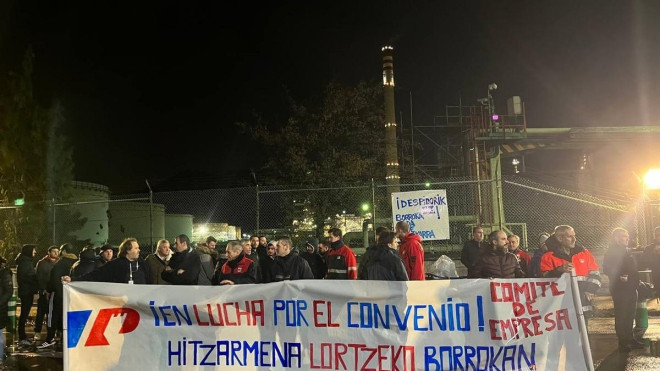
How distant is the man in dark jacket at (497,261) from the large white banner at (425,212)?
471 centimetres

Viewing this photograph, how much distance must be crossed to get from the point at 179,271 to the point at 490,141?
1958cm

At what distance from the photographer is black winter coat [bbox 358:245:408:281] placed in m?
6.59

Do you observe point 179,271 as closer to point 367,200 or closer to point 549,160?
point 367,200

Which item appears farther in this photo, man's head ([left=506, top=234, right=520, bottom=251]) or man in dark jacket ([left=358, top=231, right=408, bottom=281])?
man's head ([left=506, top=234, right=520, bottom=251])

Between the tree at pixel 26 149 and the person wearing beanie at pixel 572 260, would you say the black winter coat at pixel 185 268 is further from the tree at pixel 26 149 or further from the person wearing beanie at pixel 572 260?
the tree at pixel 26 149

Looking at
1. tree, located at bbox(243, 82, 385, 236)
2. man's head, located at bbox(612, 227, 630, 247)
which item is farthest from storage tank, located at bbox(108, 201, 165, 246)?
man's head, located at bbox(612, 227, 630, 247)

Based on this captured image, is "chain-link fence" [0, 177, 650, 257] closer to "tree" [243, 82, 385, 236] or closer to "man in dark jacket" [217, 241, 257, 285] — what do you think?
"tree" [243, 82, 385, 236]

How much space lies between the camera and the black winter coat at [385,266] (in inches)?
260

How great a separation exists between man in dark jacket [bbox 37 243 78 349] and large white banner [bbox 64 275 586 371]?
4108 millimetres

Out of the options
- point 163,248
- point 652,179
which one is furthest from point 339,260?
point 652,179

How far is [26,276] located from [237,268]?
17.1 ft

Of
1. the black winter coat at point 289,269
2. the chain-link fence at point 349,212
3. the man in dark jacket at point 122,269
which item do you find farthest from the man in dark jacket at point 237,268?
the chain-link fence at point 349,212

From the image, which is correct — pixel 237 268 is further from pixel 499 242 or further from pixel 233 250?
pixel 499 242

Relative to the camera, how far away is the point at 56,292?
9453mm
